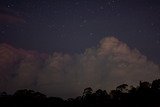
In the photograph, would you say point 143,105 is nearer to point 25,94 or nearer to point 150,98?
point 150,98

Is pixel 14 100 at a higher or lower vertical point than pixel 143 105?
higher

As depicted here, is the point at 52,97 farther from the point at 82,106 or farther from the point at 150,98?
the point at 150,98

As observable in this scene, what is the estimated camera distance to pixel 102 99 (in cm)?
9062

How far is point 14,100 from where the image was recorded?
85.2 metres

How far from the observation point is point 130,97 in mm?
78438

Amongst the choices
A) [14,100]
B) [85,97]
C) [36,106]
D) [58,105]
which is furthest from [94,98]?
[14,100]

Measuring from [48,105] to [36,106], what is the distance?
3.63 meters

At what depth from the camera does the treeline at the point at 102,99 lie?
232 feet

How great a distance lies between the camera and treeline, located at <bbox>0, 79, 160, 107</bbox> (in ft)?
232

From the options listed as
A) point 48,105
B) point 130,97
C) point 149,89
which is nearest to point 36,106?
point 48,105

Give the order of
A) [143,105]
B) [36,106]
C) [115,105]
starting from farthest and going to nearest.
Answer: [36,106] → [115,105] → [143,105]

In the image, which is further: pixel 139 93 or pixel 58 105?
pixel 58 105

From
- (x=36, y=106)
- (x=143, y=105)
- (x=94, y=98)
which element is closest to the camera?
(x=143, y=105)

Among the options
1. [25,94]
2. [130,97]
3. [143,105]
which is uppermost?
[25,94]
